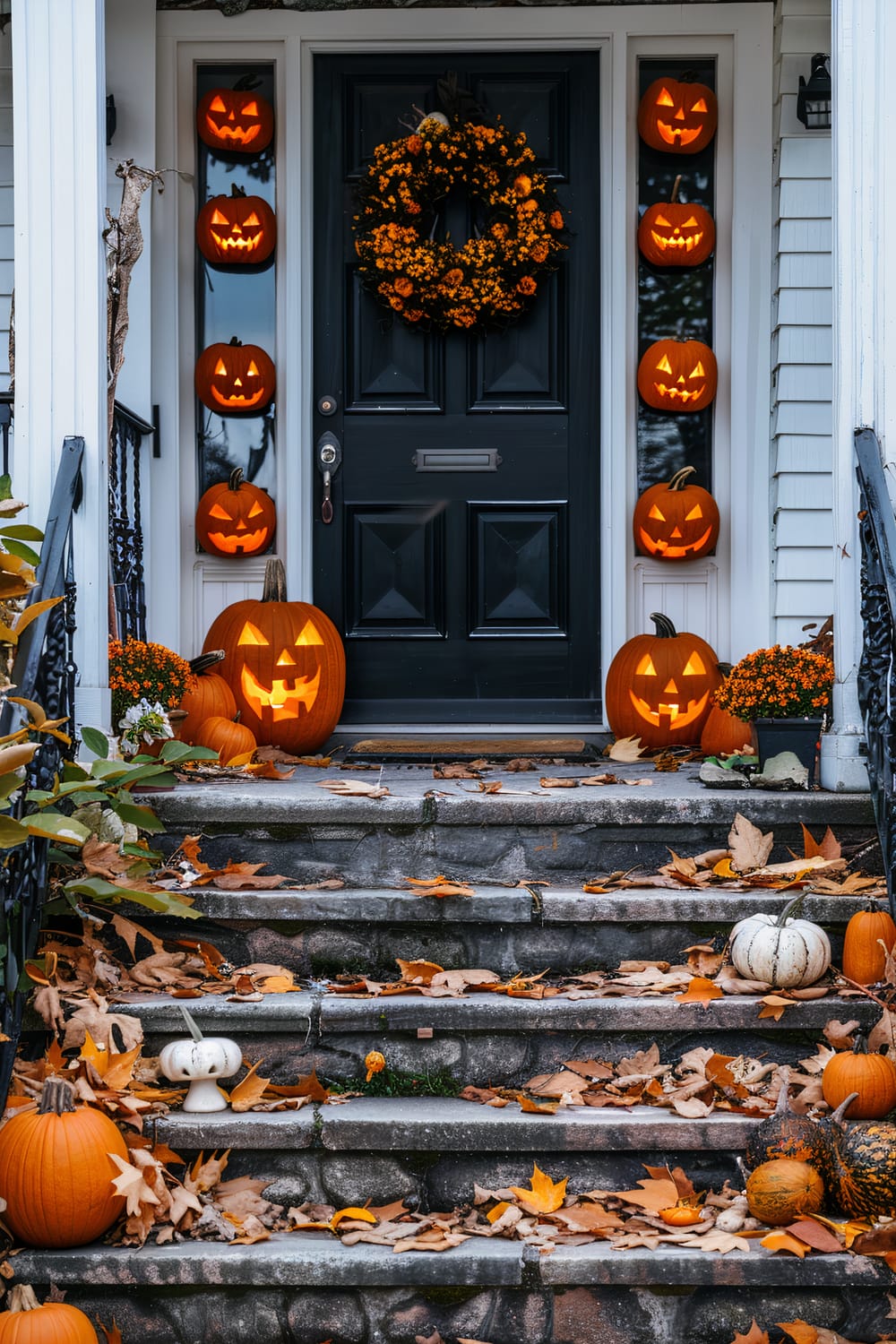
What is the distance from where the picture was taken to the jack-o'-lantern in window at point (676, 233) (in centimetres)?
466

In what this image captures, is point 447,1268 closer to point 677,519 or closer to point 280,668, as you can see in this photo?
point 280,668

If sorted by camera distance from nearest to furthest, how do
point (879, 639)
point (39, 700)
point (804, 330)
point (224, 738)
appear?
point (39, 700) → point (879, 639) → point (224, 738) → point (804, 330)

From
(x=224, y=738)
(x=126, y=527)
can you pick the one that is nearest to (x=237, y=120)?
(x=126, y=527)

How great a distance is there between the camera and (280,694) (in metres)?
4.32

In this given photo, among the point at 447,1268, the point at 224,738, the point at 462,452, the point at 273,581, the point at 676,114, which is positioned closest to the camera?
the point at 447,1268

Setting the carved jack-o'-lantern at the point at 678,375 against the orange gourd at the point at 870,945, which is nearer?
the orange gourd at the point at 870,945

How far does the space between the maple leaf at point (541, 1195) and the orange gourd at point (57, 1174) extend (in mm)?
720

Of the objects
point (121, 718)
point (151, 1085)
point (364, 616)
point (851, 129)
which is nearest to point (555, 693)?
point (364, 616)

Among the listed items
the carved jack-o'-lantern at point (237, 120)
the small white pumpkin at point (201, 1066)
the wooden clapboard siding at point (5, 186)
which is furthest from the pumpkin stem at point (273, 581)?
the small white pumpkin at point (201, 1066)

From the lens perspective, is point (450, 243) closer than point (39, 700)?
No

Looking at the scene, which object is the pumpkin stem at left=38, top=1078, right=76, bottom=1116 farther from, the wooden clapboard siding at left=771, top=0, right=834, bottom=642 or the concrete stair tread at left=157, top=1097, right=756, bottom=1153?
the wooden clapboard siding at left=771, top=0, right=834, bottom=642

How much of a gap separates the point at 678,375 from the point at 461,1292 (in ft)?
11.2

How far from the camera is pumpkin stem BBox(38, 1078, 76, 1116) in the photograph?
2.19 meters

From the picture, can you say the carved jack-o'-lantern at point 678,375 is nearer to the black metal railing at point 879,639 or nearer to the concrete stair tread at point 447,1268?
the black metal railing at point 879,639
